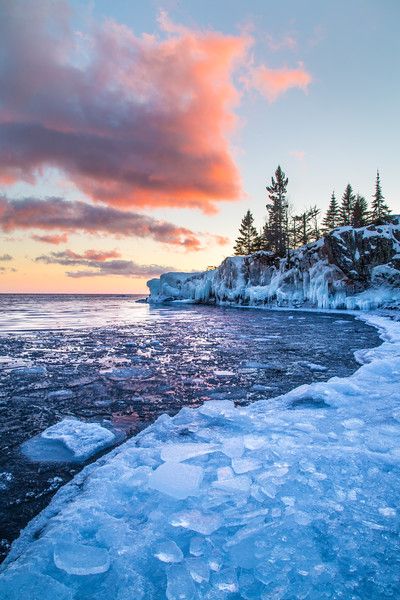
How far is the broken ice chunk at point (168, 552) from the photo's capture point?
61.8 inches

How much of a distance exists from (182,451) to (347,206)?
61294 millimetres

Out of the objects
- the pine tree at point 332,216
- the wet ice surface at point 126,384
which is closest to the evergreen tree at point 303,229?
the pine tree at point 332,216

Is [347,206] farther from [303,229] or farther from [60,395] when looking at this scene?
[60,395]

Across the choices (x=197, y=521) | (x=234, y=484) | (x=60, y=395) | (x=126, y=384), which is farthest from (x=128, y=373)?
(x=197, y=521)

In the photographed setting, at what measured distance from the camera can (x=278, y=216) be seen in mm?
54188

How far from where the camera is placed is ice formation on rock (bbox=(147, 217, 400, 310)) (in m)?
29.0

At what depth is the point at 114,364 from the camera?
7.41 metres

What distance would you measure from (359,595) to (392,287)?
32170 mm

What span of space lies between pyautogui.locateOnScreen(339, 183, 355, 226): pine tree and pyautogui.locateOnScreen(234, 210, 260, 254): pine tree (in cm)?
1577

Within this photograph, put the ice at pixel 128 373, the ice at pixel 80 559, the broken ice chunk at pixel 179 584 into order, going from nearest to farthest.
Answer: the broken ice chunk at pixel 179 584
the ice at pixel 80 559
the ice at pixel 128 373

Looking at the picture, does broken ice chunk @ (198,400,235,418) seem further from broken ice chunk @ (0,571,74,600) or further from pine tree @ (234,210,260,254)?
pine tree @ (234,210,260,254)

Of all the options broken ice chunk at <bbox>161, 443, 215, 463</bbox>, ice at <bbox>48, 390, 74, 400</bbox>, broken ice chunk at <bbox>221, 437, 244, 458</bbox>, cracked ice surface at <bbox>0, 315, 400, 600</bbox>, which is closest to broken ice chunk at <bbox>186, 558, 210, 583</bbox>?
cracked ice surface at <bbox>0, 315, 400, 600</bbox>

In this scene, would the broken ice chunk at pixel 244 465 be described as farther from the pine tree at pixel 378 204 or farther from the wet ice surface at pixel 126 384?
the pine tree at pixel 378 204

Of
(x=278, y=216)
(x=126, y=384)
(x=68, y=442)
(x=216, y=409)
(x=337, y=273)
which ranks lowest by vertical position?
(x=126, y=384)
